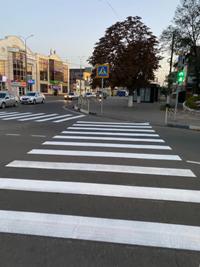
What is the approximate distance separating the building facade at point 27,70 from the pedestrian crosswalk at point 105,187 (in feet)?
148

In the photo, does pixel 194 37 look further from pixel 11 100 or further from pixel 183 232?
pixel 183 232

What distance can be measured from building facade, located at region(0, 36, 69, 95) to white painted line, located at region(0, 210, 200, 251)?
48421 millimetres

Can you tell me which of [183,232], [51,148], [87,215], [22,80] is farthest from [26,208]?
[22,80]

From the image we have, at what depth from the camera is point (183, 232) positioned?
9.86 ft

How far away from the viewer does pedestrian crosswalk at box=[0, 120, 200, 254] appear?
292 cm

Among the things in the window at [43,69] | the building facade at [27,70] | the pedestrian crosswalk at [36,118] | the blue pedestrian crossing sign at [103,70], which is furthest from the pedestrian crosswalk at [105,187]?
the window at [43,69]

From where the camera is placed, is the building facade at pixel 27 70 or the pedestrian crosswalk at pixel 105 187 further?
the building facade at pixel 27 70

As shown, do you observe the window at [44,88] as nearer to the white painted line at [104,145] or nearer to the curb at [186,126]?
the curb at [186,126]

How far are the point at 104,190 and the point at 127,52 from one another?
22.1 meters

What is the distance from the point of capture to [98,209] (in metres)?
3.55

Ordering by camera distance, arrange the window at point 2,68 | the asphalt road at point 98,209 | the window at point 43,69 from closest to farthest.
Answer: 1. the asphalt road at point 98,209
2. the window at point 2,68
3. the window at point 43,69

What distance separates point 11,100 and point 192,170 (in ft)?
78.2

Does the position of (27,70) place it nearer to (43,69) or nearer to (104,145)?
(43,69)

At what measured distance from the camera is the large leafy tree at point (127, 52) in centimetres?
2380
